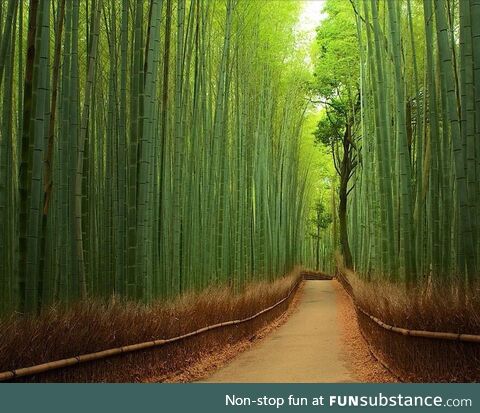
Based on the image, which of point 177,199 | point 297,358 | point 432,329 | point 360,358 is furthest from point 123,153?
point 360,358

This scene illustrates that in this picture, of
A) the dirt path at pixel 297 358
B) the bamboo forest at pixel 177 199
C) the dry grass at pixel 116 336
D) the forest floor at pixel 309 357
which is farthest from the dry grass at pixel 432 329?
the dry grass at pixel 116 336

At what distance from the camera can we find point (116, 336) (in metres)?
3.15

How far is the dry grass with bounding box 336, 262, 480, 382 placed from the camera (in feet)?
8.53

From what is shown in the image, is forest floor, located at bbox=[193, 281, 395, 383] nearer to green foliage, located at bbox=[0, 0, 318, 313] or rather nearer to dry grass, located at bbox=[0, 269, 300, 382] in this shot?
dry grass, located at bbox=[0, 269, 300, 382]

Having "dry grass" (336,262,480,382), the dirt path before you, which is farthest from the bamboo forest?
the dirt path

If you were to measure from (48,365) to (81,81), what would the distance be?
4.26m

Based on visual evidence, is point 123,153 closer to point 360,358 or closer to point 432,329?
point 432,329

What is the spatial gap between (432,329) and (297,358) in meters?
1.81

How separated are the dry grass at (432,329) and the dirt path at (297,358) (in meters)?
0.35

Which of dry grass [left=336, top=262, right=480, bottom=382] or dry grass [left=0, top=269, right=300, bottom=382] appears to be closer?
dry grass [left=0, top=269, right=300, bottom=382]

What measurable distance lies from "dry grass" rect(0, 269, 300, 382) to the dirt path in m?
0.30

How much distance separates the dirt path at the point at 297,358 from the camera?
368cm
